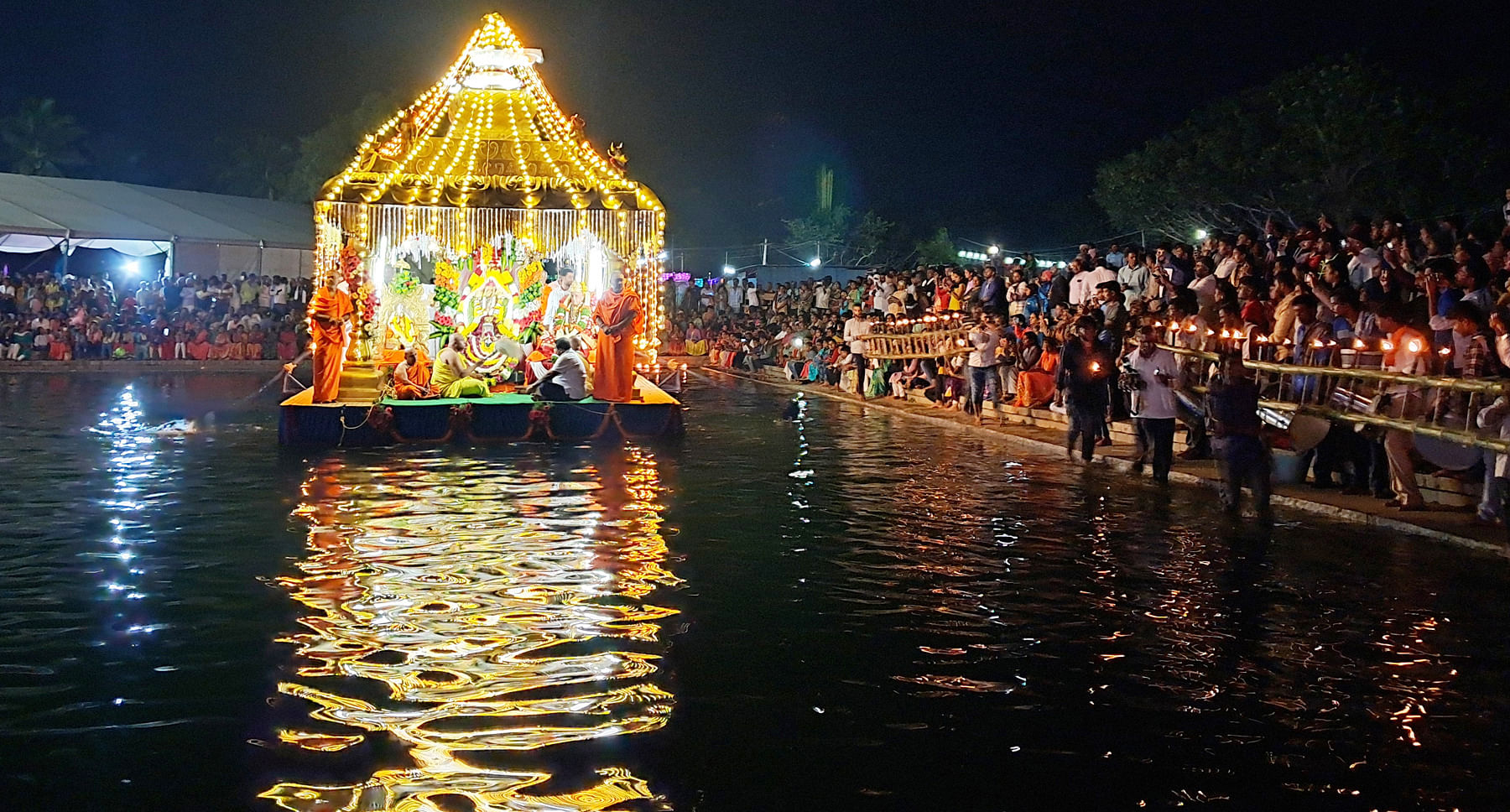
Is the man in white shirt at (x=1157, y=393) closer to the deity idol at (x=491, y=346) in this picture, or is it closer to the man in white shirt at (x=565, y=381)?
the man in white shirt at (x=565, y=381)

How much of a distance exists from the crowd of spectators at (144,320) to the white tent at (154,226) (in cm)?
104

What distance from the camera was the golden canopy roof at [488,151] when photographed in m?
18.0

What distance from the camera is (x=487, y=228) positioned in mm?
19312

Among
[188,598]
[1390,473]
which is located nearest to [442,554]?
[188,598]

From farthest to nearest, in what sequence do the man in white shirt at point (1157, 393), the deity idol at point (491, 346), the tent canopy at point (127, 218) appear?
1. the tent canopy at point (127, 218)
2. the deity idol at point (491, 346)
3. the man in white shirt at point (1157, 393)

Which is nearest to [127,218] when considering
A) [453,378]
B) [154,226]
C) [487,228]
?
[154,226]

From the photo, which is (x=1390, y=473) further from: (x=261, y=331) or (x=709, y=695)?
(x=261, y=331)

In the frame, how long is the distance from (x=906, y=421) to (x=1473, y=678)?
44.3ft

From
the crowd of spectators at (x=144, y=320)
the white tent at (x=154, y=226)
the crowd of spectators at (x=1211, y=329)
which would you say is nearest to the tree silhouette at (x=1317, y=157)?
the crowd of spectators at (x=1211, y=329)

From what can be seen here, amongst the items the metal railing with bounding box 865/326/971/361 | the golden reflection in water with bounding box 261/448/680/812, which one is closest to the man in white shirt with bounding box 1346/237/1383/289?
the metal railing with bounding box 865/326/971/361

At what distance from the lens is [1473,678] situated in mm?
6285

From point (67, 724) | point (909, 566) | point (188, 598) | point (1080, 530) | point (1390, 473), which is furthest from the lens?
point (1390, 473)

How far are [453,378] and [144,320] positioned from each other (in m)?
17.9

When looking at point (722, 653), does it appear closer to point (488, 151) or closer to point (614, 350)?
point (614, 350)
